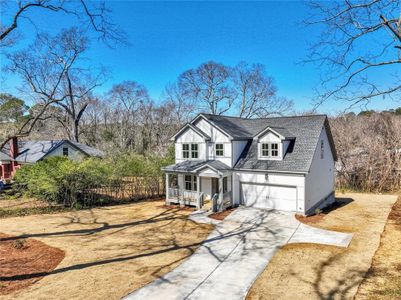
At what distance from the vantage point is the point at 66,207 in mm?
20297

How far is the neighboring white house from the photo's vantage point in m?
17.5

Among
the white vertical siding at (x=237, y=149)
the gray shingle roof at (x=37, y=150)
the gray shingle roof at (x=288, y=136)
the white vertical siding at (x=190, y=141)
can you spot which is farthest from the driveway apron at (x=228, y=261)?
the gray shingle roof at (x=37, y=150)

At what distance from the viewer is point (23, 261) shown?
10719 mm

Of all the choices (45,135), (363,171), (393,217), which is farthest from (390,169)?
(45,135)

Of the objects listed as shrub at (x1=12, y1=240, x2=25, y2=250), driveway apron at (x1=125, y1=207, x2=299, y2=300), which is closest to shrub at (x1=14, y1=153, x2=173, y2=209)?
shrub at (x1=12, y1=240, x2=25, y2=250)

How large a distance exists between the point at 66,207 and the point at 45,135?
3885cm

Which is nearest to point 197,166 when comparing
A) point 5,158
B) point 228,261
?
point 228,261

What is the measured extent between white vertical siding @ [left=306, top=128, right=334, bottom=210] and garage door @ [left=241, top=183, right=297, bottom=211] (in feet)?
3.36

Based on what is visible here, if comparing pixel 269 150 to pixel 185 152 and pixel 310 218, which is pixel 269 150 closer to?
pixel 310 218

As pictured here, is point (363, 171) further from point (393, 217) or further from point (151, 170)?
point (151, 170)

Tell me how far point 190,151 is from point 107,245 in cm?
1053

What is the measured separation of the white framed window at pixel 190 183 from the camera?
68.3ft

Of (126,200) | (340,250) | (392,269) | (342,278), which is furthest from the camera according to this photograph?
(126,200)

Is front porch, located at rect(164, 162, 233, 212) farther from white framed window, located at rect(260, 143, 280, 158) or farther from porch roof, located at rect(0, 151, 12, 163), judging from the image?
porch roof, located at rect(0, 151, 12, 163)
